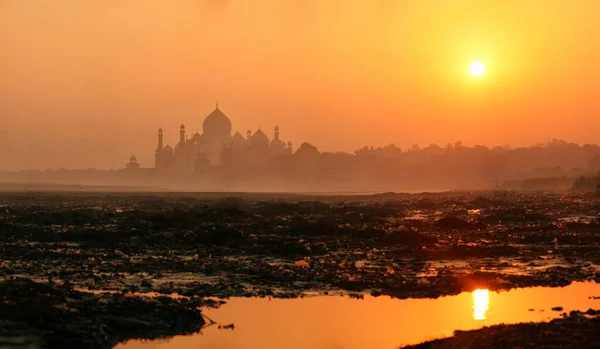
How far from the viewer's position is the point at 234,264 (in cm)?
2658

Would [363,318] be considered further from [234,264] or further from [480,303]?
[234,264]

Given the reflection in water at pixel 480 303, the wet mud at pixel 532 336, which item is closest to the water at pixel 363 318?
the reflection in water at pixel 480 303

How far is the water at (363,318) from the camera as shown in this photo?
51.2 ft

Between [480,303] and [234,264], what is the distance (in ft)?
33.2

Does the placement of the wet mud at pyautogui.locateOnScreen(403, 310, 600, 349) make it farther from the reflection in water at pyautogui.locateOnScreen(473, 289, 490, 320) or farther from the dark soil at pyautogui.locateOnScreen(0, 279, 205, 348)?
the dark soil at pyautogui.locateOnScreen(0, 279, 205, 348)

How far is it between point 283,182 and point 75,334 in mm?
181113

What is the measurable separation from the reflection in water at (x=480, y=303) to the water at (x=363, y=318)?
24 millimetres

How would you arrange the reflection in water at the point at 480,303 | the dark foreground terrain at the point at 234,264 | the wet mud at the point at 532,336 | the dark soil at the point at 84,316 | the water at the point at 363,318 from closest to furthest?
the wet mud at the point at 532,336 → the dark soil at the point at 84,316 → the water at the point at 363,318 → the dark foreground terrain at the point at 234,264 → the reflection in water at the point at 480,303

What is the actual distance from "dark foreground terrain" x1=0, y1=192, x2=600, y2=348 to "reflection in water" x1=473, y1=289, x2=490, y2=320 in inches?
23.2

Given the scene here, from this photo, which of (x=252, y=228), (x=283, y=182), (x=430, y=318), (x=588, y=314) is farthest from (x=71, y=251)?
(x=283, y=182)

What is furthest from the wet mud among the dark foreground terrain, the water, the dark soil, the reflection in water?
the dark soil

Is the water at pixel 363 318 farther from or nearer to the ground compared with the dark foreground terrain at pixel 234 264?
nearer to the ground

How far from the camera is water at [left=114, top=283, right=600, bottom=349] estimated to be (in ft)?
51.2

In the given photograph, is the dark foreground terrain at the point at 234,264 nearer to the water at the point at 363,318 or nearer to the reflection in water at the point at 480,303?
the reflection in water at the point at 480,303
